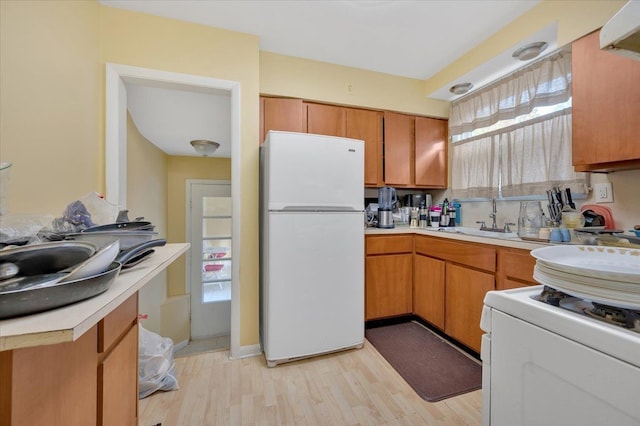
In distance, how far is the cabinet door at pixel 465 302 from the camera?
5.80 feet

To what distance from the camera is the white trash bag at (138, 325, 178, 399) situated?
1.54 m

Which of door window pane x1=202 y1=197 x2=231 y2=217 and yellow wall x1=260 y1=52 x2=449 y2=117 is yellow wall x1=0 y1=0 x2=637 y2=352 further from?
door window pane x1=202 y1=197 x2=231 y2=217

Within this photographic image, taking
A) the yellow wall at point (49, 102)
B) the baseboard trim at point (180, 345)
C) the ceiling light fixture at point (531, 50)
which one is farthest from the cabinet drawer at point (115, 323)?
the baseboard trim at point (180, 345)

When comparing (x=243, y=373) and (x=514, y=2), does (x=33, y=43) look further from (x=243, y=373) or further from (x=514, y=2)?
(x=514, y=2)

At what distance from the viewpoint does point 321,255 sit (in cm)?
188

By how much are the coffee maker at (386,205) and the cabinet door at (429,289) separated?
420 mm

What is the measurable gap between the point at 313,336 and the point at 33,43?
86.2 inches

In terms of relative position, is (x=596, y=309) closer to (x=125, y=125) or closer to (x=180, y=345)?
(x=125, y=125)

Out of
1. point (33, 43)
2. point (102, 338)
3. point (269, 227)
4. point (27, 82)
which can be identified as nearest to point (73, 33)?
point (33, 43)

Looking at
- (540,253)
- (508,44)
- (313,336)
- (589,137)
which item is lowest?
(313,336)

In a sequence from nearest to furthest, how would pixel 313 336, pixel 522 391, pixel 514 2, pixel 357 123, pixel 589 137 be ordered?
pixel 522 391, pixel 589 137, pixel 514 2, pixel 313 336, pixel 357 123

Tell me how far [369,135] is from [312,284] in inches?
61.4

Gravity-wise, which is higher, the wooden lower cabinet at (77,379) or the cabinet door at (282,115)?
the cabinet door at (282,115)

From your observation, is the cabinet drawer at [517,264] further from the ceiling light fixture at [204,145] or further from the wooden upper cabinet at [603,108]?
the ceiling light fixture at [204,145]
